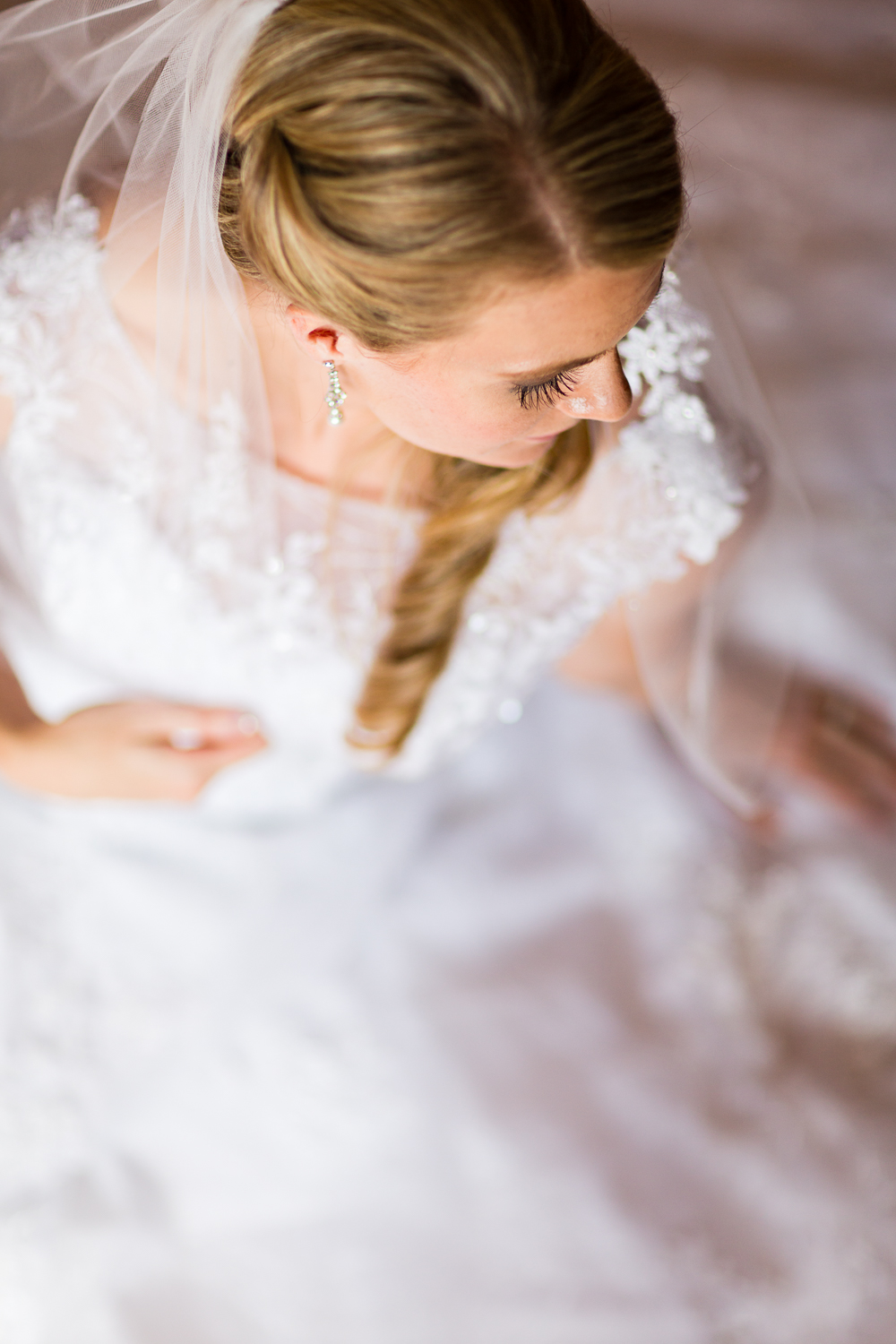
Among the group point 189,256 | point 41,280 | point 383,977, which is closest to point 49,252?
point 41,280

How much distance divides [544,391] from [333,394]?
18 cm

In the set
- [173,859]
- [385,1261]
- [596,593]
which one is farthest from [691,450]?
[385,1261]

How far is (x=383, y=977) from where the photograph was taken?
119cm

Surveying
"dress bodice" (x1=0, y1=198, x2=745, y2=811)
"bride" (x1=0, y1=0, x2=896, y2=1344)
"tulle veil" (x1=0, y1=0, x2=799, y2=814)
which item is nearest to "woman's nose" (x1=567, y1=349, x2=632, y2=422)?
"bride" (x1=0, y1=0, x2=896, y2=1344)

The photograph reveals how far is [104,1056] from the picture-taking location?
1.12 metres

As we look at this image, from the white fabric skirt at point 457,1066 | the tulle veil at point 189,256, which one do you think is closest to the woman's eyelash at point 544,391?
the tulle veil at point 189,256

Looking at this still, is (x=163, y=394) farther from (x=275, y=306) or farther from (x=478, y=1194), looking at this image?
(x=478, y=1194)

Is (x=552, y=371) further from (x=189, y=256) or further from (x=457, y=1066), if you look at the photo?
(x=457, y=1066)

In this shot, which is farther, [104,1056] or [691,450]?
[104,1056]

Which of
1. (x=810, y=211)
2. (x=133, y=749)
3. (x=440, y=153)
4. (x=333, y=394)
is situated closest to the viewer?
(x=440, y=153)

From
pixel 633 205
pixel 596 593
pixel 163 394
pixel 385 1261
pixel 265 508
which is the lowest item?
pixel 385 1261

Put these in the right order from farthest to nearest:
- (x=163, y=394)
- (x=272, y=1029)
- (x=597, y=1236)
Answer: (x=272, y=1029) < (x=597, y=1236) < (x=163, y=394)

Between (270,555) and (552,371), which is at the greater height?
(552,371)

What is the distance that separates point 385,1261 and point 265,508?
0.74m
